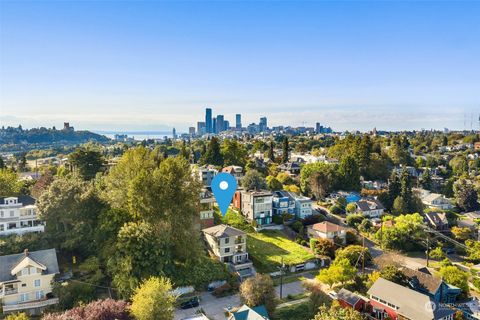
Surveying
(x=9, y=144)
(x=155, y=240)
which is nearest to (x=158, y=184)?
(x=155, y=240)

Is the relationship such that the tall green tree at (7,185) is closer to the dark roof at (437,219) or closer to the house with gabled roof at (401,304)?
the house with gabled roof at (401,304)

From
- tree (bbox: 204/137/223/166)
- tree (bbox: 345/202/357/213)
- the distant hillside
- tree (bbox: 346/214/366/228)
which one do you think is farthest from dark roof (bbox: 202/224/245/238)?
the distant hillside

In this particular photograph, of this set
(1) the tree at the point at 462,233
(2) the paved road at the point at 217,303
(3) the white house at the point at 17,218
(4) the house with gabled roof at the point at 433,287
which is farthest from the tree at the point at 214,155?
(4) the house with gabled roof at the point at 433,287

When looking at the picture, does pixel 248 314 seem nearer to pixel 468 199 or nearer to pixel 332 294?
pixel 332 294

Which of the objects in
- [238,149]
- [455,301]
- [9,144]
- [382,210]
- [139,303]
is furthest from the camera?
[9,144]

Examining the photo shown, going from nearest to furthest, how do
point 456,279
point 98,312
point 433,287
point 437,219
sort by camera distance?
point 98,312
point 433,287
point 456,279
point 437,219

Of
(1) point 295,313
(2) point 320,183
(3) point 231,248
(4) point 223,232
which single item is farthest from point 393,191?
(1) point 295,313

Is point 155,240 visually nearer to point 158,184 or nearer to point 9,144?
point 158,184
